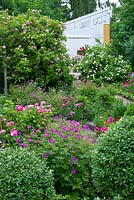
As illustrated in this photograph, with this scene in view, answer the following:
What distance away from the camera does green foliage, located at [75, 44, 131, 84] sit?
1202 cm

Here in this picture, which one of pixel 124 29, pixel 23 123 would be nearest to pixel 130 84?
pixel 124 29

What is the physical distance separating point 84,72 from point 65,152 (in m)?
8.11

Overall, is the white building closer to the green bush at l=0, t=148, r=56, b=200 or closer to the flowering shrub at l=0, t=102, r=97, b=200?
the flowering shrub at l=0, t=102, r=97, b=200

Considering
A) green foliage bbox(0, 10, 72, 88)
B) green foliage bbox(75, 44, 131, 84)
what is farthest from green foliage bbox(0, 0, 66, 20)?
green foliage bbox(0, 10, 72, 88)

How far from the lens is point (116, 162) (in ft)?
12.1

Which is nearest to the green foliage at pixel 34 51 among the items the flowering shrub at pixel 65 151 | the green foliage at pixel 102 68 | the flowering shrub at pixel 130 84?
the flowering shrub at pixel 130 84

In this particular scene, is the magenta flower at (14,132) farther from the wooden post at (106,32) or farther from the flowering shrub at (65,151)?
the wooden post at (106,32)

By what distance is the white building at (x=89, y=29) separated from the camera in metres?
20.4

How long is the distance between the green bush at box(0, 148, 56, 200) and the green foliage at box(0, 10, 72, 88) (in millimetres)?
5279

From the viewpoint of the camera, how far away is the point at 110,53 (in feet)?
43.6

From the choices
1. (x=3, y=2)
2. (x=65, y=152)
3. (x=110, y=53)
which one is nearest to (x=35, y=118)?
(x=65, y=152)

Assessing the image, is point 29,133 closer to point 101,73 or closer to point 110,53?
point 101,73

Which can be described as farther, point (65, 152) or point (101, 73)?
point (101, 73)

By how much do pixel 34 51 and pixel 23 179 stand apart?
5819 millimetres
